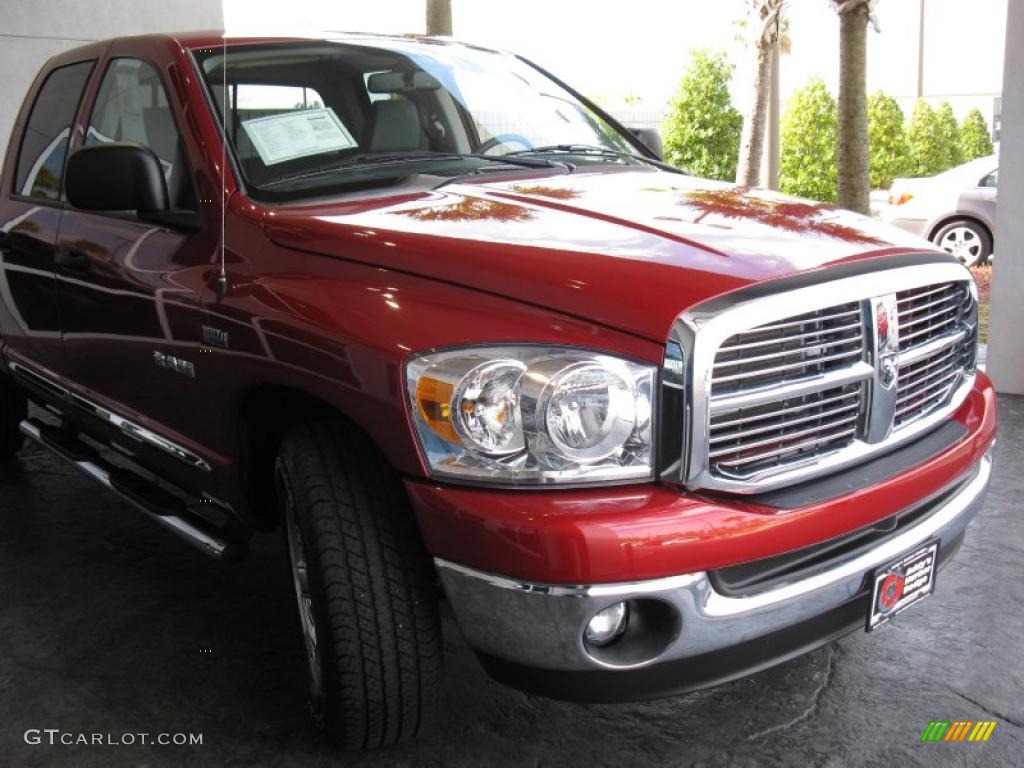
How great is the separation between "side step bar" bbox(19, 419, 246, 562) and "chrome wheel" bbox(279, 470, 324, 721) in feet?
1.28

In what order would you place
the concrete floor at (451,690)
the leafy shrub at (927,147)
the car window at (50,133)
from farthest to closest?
the leafy shrub at (927,147)
the car window at (50,133)
the concrete floor at (451,690)

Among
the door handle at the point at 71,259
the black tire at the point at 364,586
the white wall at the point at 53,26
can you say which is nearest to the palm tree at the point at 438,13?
the white wall at the point at 53,26

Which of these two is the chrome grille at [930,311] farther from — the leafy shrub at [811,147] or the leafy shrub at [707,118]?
the leafy shrub at [707,118]

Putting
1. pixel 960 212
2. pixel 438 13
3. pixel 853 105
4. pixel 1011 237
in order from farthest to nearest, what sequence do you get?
pixel 438 13, pixel 960 212, pixel 853 105, pixel 1011 237

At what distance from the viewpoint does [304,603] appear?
268 centimetres

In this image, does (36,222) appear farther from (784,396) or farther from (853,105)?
(853,105)

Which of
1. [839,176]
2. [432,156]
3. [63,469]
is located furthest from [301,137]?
[839,176]

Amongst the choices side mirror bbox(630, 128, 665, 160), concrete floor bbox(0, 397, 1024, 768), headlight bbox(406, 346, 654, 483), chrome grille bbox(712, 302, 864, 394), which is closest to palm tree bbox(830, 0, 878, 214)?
side mirror bbox(630, 128, 665, 160)

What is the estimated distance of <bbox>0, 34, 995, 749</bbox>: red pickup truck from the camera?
216cm

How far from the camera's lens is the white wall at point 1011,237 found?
5.73 m

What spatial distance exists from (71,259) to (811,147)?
15701 millimetres

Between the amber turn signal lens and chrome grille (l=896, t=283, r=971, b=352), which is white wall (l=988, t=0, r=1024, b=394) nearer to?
chrome grille (l=896, t=283, r=971, b=352)

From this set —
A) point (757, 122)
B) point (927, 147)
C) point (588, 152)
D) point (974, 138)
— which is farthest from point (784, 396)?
point (974, 138)

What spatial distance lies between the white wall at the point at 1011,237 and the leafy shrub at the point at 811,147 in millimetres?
11528
